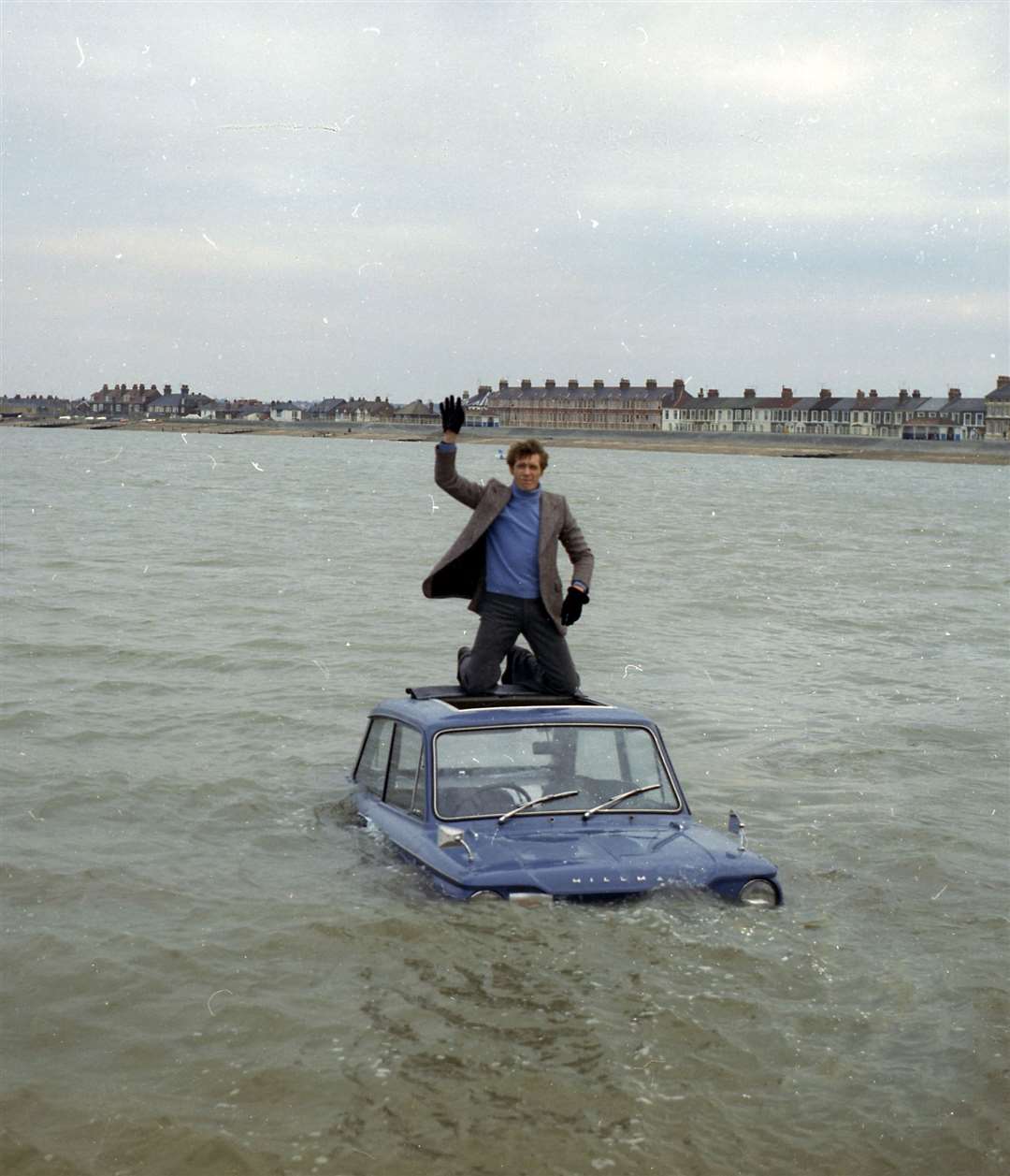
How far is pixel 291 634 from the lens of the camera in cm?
2173

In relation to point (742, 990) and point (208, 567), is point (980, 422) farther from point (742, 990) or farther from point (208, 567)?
point (742, 990)

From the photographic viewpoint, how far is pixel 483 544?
9.84 m

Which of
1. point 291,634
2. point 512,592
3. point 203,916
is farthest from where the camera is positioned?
point 291,634

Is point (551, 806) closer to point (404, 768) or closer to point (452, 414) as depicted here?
point (404, 768)

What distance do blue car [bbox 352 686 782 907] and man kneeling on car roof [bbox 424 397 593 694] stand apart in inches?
21.1

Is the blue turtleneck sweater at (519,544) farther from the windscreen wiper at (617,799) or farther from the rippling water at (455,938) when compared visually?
the rippling water at (455,938)

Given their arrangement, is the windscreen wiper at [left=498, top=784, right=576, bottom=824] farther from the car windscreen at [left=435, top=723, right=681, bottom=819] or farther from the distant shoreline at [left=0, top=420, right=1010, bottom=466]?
the distant shoreline at [left=0, top=420, right=1010, bottom=466]

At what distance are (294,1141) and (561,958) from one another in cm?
196

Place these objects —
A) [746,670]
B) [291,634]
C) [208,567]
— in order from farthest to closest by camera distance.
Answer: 1. [208,567]
2. [291,634]
3. [746,670]

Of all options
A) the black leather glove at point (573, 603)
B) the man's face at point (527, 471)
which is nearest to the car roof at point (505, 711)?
the black leather glove at point (573, 603)

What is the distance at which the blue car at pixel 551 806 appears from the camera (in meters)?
7.92

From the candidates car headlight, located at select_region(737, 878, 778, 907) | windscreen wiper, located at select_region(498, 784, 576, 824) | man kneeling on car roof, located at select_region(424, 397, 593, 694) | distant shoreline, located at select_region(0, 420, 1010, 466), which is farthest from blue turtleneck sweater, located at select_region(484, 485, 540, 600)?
distant shoreline, located at select_region(0, 420, 1010, 466)

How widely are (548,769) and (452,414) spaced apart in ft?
7.02

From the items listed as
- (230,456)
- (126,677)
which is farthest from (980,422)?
(126,677)
